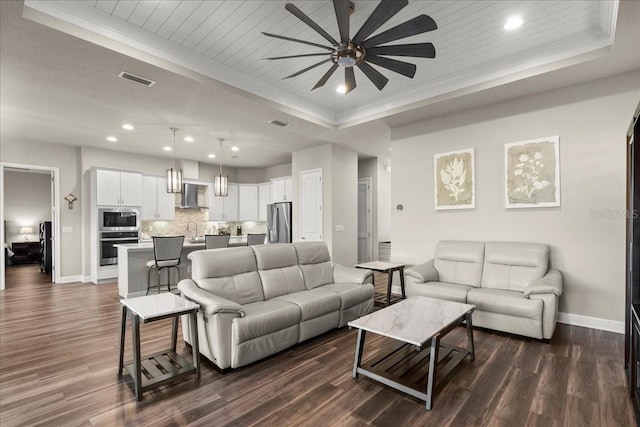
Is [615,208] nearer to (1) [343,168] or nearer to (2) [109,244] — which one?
(1) [343,168]

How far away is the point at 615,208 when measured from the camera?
3514mm

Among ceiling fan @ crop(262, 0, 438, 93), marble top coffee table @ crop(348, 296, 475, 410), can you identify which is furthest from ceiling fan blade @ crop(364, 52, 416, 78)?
marble top coffee table @ crop(348, 296, 475, 410)

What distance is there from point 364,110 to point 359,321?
142 inches

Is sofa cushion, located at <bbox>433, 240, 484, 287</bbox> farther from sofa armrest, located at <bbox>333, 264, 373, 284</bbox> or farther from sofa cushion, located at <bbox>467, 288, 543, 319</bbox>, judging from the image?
sofa armrest, located at <bbox>333, 264, 373, 284</bbox>

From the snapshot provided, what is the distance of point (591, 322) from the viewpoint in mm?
3633

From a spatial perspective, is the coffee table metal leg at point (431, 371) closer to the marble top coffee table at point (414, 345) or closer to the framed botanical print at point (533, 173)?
the marble top coffee table at point (414, 345)

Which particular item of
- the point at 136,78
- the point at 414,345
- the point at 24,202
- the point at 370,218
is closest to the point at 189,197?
the point at 370,218

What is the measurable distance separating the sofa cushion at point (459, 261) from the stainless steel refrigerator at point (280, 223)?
3.60m

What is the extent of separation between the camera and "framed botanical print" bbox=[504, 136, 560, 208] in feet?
12.7

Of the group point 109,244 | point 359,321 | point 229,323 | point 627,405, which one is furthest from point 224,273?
point 109,244

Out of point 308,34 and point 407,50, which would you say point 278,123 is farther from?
point 407,50

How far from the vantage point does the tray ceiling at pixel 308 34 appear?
2.72m

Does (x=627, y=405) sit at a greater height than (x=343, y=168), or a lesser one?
lesser

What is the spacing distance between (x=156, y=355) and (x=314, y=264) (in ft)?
6.56
